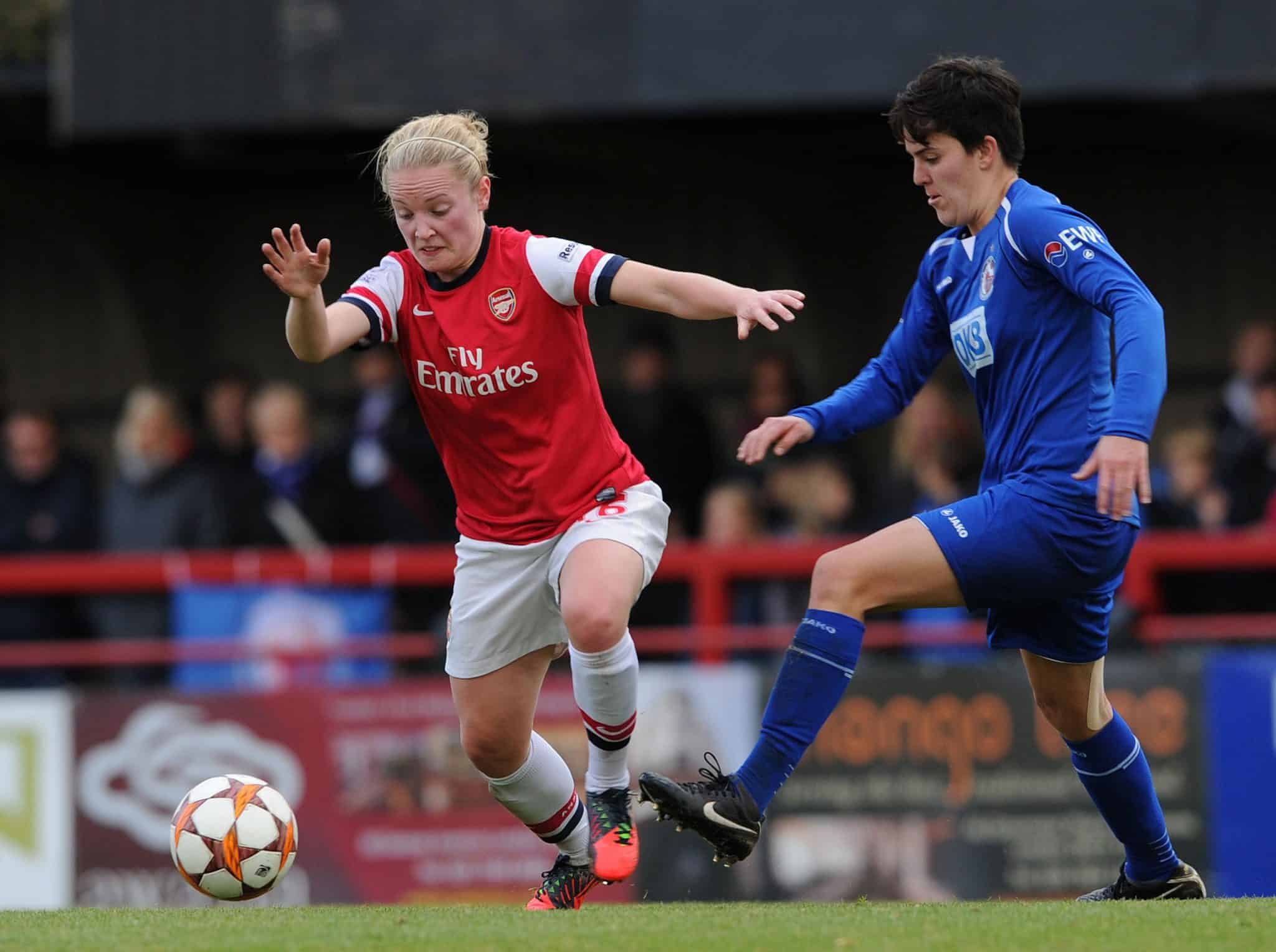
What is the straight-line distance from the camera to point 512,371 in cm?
563

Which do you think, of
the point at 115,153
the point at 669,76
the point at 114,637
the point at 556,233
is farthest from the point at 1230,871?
the point at 115,153

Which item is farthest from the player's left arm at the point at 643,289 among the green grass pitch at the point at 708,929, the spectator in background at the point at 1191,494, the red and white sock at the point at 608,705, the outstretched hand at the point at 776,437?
the spectator in background at the point at 1191,494

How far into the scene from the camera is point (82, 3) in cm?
1062

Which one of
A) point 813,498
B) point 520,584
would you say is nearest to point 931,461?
point 813,498

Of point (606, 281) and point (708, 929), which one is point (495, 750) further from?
point (606, 281)

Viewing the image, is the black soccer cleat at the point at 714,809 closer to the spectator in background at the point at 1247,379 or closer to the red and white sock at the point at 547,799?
the red and white sock at the point at 547,799

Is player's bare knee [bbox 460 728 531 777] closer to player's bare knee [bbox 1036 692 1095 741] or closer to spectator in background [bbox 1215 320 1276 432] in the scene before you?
player's bare knee [bbox 1036 692 1095 741]

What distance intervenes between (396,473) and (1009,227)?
5.27 m

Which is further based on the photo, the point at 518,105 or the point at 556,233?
the point at 556,233

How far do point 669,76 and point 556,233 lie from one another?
3.19 metres

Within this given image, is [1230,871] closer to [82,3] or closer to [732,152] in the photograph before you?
[732,152]

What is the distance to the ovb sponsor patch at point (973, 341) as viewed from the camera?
17.6 ft

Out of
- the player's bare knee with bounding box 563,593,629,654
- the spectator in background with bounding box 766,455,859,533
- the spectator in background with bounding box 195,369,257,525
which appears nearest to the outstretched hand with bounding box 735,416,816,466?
the player's bare knee with bounding box 563,593,629,654

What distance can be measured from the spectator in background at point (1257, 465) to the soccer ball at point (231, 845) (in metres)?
5.17
